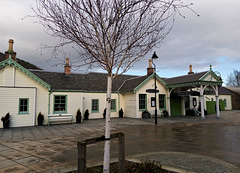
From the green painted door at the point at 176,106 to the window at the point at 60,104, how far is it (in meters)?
13.6

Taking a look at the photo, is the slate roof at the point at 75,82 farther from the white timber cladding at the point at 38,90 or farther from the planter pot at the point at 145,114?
the planter pot at the point at 145,114

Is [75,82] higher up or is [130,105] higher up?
[75,82]

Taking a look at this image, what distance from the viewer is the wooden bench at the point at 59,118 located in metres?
15.4

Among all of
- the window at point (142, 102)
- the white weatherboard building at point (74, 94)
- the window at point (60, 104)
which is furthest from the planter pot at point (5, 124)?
the window at point (142, 102)

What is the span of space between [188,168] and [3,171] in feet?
16.1

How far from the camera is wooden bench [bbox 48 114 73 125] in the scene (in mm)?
15352

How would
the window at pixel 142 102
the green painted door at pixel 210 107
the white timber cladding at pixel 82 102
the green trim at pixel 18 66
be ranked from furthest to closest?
the green painted door at pixel 210 107, the window at pixel 142 102, the white timber cladding at pixel 82 102, the green trim at pixel 18 66

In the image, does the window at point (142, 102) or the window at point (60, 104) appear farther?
the window at point (142, 102)

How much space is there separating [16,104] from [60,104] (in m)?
3.79

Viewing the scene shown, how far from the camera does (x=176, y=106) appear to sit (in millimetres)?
23297

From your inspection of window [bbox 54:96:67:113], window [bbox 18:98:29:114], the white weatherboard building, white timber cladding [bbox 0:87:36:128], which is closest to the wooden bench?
the white weatherboard building

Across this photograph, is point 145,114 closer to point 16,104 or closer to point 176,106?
point 176,106

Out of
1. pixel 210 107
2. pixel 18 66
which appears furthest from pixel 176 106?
pixel 18 66

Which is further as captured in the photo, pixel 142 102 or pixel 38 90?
pixel 142 102
